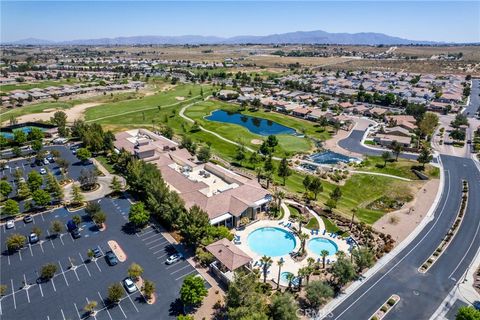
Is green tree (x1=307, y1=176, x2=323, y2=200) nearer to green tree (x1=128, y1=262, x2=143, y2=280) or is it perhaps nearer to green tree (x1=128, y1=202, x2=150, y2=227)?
green tree (x1=128, y1=202, x2=150, y2=227)

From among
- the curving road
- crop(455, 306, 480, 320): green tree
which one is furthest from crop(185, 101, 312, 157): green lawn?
crop(455, 306, 480, 320): green tree

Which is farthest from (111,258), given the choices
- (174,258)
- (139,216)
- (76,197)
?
(76,197)

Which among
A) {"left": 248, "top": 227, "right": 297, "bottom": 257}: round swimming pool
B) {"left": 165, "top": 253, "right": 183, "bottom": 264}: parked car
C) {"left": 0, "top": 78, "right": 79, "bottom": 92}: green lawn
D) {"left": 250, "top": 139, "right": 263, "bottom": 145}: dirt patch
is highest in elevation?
{"left": 0, "top": 78, "right": 79, "bottom": 92}: green lawn

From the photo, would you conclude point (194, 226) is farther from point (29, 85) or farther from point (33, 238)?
point (29, 85)

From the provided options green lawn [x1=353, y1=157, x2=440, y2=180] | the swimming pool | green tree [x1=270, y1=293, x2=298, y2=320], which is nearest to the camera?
green tree [x1=270, y1=293, x2=298, y2=320]

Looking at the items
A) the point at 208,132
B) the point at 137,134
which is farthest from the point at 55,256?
the point at 208,132

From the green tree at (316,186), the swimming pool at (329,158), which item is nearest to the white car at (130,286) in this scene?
the green tree at (316,186)
